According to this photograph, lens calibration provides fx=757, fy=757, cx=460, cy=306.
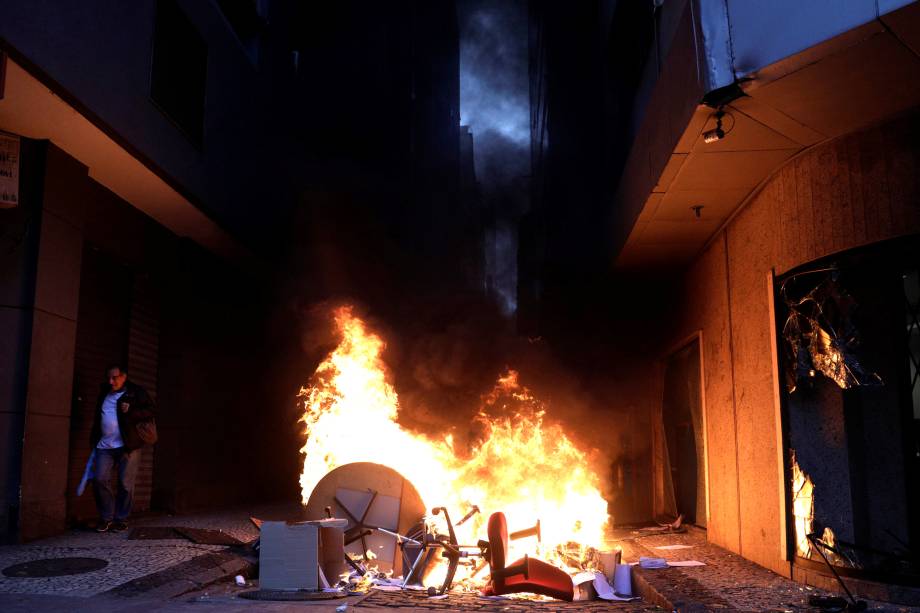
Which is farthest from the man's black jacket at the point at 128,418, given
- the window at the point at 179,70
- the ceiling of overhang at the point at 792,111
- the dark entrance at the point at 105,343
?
the ceiling of overhang at the point at 792,111

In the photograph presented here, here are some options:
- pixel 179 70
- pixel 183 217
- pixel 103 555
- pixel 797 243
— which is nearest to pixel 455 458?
pixel 103 555

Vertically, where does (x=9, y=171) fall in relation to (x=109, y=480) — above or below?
above

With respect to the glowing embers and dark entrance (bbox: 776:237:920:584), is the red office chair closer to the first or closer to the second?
the glowing embers

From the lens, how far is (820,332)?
7188 mm

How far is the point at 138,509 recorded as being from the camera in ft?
38.8

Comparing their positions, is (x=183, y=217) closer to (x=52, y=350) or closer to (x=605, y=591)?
(x=52, y=350)

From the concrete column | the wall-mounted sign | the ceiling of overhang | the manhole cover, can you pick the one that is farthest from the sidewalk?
the ceiling of overhang

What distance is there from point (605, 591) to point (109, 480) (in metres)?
6.11

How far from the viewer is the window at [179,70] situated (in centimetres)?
1073

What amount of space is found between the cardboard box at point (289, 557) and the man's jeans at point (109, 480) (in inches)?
137

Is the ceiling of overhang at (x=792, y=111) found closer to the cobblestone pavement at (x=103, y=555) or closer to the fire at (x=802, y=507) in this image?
the fire at (x=802, y=507)

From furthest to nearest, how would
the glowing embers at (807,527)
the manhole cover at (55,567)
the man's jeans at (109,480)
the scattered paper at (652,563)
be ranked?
the man's jeans at (109,480), the scattered paper at (652,563), the glowing embers at (807,527), the manhole cover at (55,567)

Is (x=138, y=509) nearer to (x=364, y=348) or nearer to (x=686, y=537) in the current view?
(x=364, y=348)

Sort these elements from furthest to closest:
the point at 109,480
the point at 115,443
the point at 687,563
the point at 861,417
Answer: the point at 109,480, the point at 115,443, the point at 687,563, the point at 861,417
